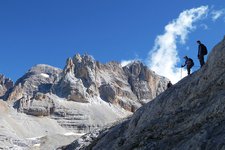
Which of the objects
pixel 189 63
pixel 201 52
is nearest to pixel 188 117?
pixel 201 52

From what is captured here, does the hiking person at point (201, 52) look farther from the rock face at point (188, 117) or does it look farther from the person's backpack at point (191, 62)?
the person's backpack at point (191, 62)

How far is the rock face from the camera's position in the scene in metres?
17.7

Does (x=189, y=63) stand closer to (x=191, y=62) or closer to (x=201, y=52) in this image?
(x=191, y=62)

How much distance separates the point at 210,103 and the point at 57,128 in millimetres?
161496

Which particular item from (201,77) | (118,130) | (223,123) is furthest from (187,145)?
(118,130)

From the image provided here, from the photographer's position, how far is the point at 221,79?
21656 millimetres

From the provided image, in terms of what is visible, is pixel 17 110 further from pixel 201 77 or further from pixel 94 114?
pixel 201 77

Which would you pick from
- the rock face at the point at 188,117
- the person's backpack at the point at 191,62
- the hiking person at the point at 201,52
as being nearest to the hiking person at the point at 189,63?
the person's backpack at the point at 191,62

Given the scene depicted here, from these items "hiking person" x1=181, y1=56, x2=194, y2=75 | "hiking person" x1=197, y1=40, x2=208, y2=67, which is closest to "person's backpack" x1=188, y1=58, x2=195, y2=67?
"hiking person" x1=181, y1=56, x2=194, y2=75

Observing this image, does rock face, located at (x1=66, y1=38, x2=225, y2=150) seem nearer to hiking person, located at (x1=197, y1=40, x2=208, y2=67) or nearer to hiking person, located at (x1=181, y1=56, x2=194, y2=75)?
hiking person, located at (x1=197, y1=40, x2=208, y2=67)

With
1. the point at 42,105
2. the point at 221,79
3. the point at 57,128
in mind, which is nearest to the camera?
the point at 221,79

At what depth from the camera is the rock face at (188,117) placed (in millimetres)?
17703

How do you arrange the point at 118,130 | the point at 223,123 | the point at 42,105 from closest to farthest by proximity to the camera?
the point at 223,123
the point at 118,130
the point at 42,105

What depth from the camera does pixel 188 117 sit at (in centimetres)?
2134
